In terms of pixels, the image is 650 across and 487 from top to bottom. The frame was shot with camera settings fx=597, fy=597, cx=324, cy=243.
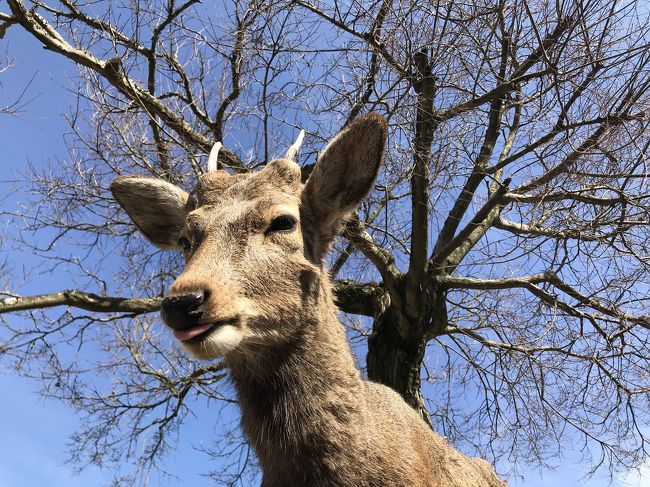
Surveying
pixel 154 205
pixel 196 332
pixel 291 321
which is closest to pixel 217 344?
pixel 196 332

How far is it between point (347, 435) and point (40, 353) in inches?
347

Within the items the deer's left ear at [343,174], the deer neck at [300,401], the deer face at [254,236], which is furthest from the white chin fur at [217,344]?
the deer's left ear at [343,174]

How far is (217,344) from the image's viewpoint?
3031 millimetres

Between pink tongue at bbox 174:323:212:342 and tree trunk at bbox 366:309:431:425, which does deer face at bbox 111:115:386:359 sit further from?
tree trunk at bbox 366:309:431:425

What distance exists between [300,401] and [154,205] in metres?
2.14

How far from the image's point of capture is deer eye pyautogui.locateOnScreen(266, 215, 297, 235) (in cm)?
373

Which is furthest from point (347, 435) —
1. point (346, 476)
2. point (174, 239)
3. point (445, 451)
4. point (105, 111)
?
point (105, 111)

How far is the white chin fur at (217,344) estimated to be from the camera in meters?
3.01

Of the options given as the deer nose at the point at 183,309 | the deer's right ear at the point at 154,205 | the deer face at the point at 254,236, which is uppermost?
the deer's right ear at the point at 154,205

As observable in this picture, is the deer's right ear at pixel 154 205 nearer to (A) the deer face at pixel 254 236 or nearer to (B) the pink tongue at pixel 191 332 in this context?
(A) the deer face at pixel 254 236

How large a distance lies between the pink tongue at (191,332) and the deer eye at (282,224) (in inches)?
35.7

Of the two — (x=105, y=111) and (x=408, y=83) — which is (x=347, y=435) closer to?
(x=408, y=83)

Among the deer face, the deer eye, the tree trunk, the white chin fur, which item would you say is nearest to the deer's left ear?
the deer face

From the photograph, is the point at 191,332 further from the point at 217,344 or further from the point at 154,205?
the point at 154,205
